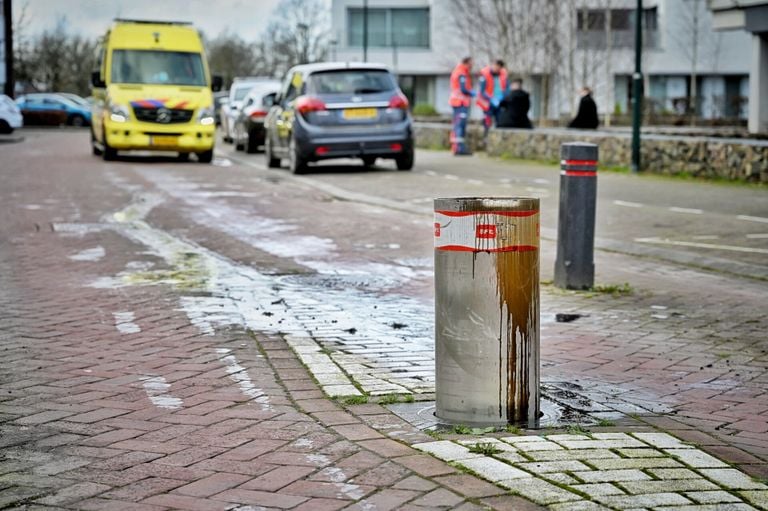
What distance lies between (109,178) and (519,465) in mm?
18269

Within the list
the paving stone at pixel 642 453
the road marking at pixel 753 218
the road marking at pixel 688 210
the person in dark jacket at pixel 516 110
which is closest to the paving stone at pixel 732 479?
the paving stone at pixel 642 453

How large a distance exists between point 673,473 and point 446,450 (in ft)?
2.76

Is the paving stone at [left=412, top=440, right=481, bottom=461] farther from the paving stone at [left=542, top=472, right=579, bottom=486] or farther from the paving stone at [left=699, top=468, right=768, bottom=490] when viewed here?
the paving stone at [left=699, top=468, right=768, bottom=490]

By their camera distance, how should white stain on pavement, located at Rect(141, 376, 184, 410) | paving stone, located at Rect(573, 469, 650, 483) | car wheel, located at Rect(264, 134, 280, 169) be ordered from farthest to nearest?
car wheel, located at Rect(264, 134, 280, 169) → white stain on pavement, located at Rect(141, 376, 184, 410) → paving stone, located at Rect(573, 469, 650, 483)

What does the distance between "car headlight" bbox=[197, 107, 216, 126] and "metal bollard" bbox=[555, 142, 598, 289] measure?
18.0 meters

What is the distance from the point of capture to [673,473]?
461 cm

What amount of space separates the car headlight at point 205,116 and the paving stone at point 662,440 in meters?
22.4

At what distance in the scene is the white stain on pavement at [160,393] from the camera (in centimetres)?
587

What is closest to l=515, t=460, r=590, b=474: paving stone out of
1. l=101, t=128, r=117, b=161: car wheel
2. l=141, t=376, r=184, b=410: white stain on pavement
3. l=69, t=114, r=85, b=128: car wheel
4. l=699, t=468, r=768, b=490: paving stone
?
l=699, t=468, r=768, b=490: paving stone

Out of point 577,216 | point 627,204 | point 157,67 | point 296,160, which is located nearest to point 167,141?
point 157,67

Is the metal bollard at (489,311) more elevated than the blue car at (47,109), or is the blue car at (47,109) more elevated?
the blue car at (47,109)

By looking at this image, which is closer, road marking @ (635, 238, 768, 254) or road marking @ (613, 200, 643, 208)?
road marking @ (635, 238, 768, 254)

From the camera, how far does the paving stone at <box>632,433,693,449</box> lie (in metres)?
5.00

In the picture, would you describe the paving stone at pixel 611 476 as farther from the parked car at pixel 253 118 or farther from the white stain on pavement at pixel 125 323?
the parked car at pixel 253 118
